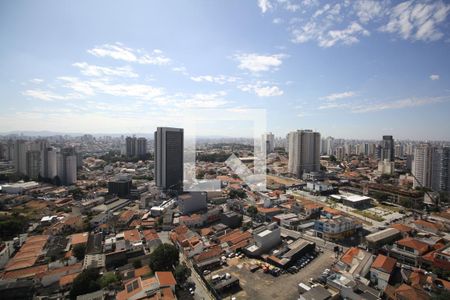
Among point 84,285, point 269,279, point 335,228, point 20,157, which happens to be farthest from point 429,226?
point 20,157

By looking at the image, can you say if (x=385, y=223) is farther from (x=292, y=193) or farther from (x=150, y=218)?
(x=150, y=218)

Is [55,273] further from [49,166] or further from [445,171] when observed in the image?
[445,171]

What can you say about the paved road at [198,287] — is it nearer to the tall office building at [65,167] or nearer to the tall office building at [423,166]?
the tall office building at [65,167]

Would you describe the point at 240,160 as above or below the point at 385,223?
above

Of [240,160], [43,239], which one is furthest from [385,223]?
[43,239]

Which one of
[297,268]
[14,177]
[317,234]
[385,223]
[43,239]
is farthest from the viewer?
[14,177]

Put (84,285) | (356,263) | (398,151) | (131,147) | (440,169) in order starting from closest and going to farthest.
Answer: (84,285), (356,263), (440,169), (131,147), (398,151)
